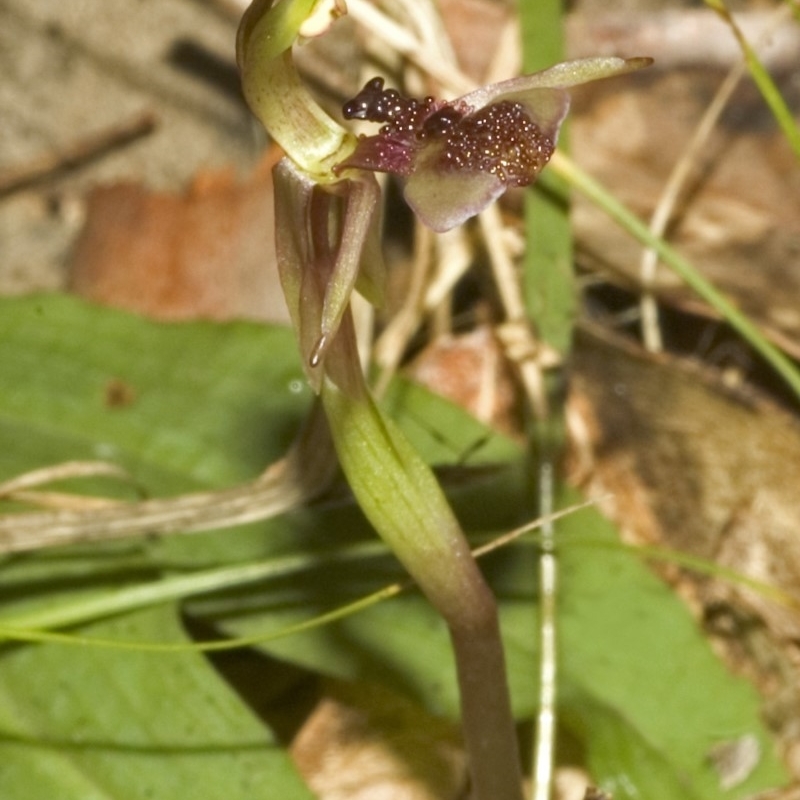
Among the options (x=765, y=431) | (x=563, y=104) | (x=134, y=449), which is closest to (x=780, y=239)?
(x=765, y=431)

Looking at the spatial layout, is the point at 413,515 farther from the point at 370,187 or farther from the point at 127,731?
the point at 127,731

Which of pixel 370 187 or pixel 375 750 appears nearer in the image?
pixel 370 187

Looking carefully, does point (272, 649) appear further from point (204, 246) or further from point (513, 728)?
point (204, 246)

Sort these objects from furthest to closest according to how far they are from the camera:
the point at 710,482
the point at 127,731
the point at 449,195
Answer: the point at 710,482
the point at 127,731
the point at 449,195

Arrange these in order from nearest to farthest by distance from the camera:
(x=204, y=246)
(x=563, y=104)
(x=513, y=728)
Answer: (x=563, y=104)
(x=513, y=728)
(x=204, y=246)

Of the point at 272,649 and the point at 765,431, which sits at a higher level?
the point at 765,431

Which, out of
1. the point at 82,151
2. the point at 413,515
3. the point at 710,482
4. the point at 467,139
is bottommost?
the point at 413,515

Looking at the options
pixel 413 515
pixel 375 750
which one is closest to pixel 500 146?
pixel 413 515

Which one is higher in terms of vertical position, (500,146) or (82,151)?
(82,151)
